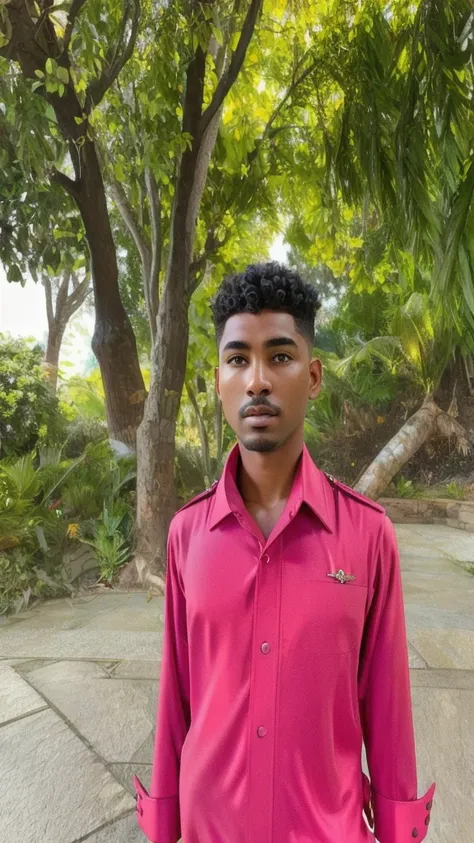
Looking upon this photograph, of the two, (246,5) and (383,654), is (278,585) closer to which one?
(383,654)

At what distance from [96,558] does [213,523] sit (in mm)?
2287

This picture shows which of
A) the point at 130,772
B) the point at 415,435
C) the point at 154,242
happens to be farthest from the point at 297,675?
the point at 415,435

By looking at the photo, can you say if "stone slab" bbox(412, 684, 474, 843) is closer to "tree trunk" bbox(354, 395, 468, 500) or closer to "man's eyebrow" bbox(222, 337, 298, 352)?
"man's eyebrow" bbox(222, 337, 298, 352)

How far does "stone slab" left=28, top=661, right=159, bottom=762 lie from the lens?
4.50 feet

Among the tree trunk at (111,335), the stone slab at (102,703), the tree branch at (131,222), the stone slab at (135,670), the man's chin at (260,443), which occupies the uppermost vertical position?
the tree branch at (131,222)

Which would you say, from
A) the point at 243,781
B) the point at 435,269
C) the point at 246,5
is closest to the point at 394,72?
the point at 246,5

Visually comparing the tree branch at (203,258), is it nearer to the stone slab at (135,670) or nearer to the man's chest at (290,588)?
the stone slab at (135,670)

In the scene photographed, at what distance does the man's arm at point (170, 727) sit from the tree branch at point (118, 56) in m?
2.29

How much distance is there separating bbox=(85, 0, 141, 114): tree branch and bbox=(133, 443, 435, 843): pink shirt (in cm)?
226

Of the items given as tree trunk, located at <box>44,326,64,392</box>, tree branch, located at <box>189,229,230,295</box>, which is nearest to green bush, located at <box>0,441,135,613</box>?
tree trunk, located at <box>44,326,64,392</box>

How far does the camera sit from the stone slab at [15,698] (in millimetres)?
1508

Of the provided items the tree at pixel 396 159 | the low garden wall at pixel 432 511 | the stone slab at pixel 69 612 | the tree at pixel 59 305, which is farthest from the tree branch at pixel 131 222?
the low garden wall at pixel 432 511

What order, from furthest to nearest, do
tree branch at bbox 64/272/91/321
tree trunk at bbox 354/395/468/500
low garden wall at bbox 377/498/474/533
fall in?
low garden wall at bbox 377/498/474/533
tree trunk at bbox 354/395/468/500
tree branch at bbox 64/272/91/321

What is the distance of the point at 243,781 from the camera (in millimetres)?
513
